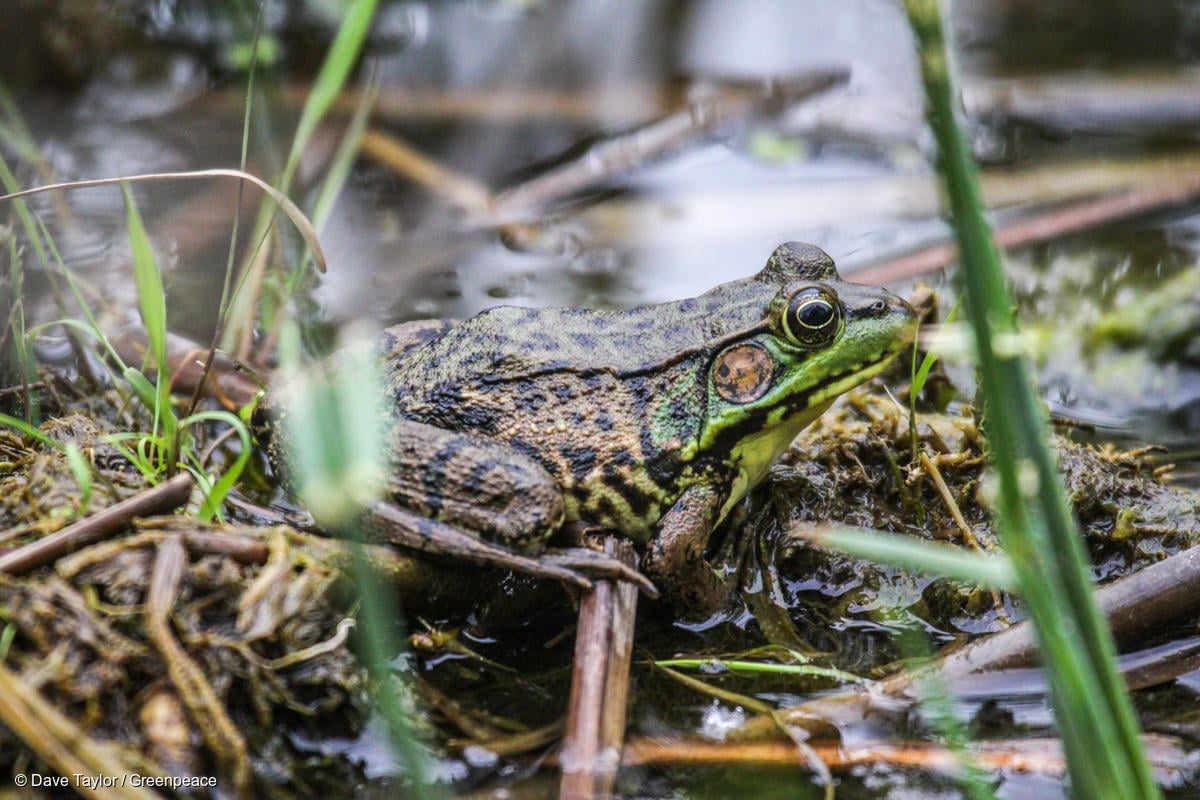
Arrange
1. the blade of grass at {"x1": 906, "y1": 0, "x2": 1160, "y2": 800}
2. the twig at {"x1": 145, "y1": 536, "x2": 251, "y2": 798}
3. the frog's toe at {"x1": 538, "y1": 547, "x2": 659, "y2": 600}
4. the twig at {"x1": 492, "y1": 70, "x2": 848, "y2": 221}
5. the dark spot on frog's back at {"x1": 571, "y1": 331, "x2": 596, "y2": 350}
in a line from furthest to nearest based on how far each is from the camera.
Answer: the twig at {"x1": 492, "y1": 70, "x2": 848, "y2": 221} < the dark spot on frog's back at {"x1": 571, "y1": 331, "x2": 596, "y2": 350} < the frog's toe at {"x1": 538, "y1": 547, "x2": 659, "y2": 600} < the twig at {"x1": 145, "y1": 536, "x2": 251, "y2": 798} < the blade of grass at {"x1": 906, "y1": 0, "x2": 1160, "y2": 800}

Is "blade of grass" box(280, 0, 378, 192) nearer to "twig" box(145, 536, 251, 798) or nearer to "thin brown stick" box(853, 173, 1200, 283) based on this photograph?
"twig" box(145, 536, 251, 798)

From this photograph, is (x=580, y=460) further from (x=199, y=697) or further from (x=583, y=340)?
(x=199, y=697)

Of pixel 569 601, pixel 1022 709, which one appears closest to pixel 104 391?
pixel 569 601

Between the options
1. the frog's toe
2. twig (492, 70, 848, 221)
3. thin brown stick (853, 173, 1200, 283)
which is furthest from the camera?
twig (492, 70, 848, 221)

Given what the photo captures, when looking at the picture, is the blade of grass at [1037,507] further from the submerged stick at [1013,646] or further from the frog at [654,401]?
the frog at [654,401]

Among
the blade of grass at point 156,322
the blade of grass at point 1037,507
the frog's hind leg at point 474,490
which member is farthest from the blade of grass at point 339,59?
the blade of grass at point 1037,507

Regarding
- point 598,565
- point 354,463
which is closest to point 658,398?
point 598,565

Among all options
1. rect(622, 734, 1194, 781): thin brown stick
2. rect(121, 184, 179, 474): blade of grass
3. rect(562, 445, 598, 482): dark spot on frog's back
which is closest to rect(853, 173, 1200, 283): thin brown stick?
rect(562, 445, 598, 482): dark spot on frog's back
